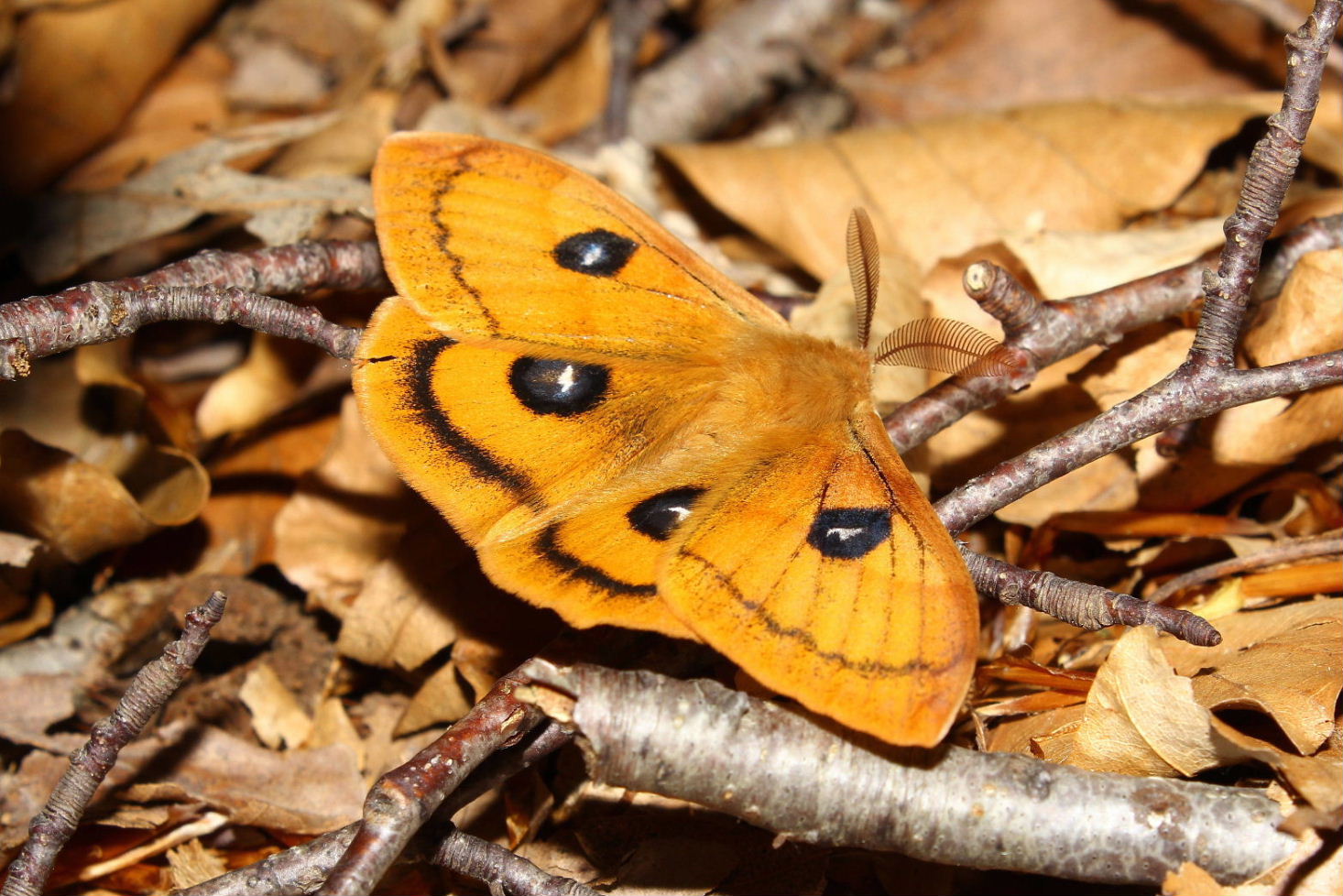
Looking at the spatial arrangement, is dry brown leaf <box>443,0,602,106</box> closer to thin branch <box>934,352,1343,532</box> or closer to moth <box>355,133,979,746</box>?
moth <box>355,133,979,746</box>

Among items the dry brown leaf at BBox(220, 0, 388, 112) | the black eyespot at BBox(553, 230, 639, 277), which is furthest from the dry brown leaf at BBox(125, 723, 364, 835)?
the dry brown leaf at BBox(220, 0, 388, 112)

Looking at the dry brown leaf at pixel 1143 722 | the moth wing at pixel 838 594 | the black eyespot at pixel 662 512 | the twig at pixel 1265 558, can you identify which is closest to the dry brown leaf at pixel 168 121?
the black eyespot at pixel 662 512

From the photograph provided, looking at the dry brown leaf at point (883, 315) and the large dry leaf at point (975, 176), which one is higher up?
the large dry leaf at point (975, 176)

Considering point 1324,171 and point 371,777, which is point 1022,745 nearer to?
point 371,777

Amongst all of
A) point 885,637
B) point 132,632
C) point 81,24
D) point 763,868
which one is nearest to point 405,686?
point 132,632

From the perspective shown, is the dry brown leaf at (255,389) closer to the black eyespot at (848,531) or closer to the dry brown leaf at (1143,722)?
the black eyespot at (848,531)

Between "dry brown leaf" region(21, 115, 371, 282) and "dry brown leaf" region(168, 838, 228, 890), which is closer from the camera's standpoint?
"dry brown leaf" region(168, 838, 228, 890)

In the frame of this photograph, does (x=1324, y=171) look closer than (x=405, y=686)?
No
